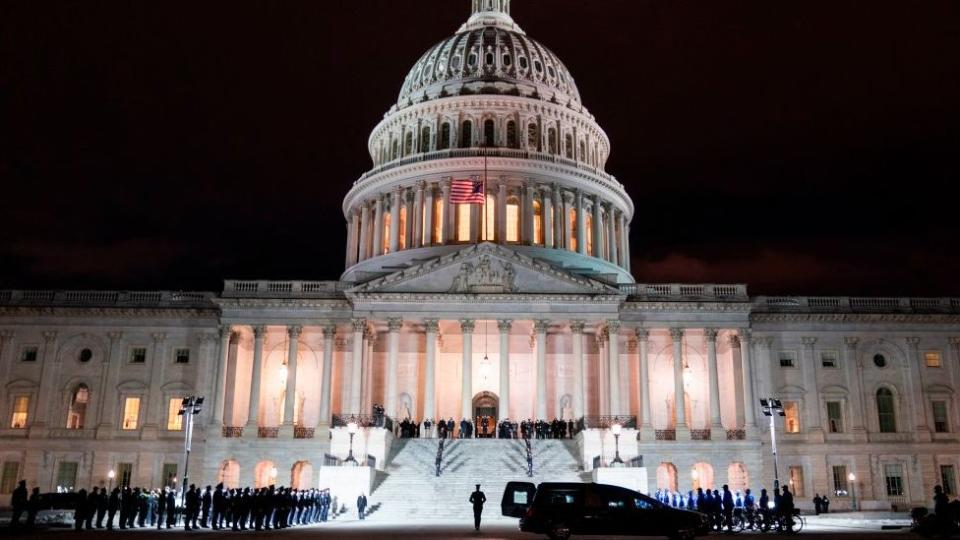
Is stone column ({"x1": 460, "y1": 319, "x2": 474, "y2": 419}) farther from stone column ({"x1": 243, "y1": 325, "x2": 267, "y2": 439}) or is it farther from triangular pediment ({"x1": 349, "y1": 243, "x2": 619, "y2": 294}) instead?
stone column ({"x1": 243, "y1": 325, "x2": 267, "y2": 439})

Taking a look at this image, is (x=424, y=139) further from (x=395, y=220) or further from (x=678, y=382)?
(x=678, y=382)

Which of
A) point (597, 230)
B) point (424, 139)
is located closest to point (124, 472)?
point (424, 139)

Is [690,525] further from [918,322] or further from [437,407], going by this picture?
[918,322]

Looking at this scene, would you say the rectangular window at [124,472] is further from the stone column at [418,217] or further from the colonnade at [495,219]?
the stone column at [418,217]

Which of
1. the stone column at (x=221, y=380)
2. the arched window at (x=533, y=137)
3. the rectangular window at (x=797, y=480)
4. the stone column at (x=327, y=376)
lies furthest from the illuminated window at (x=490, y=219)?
the rectangular window at (x=797, y=480)

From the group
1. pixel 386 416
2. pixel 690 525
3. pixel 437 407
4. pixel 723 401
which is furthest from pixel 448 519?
pixel 723 401

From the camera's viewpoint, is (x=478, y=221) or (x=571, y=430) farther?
(x=478, y=221)

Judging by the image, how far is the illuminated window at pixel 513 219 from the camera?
241 ft

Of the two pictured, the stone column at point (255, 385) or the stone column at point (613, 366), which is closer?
→ the stone column at point (613, 366)

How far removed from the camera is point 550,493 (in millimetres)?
25672

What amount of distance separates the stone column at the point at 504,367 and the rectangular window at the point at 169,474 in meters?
22.3

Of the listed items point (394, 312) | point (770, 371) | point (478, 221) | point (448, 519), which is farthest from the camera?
point (478, 221)

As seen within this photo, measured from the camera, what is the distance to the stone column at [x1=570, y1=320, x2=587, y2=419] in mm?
56487

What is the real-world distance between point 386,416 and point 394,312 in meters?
7.41
